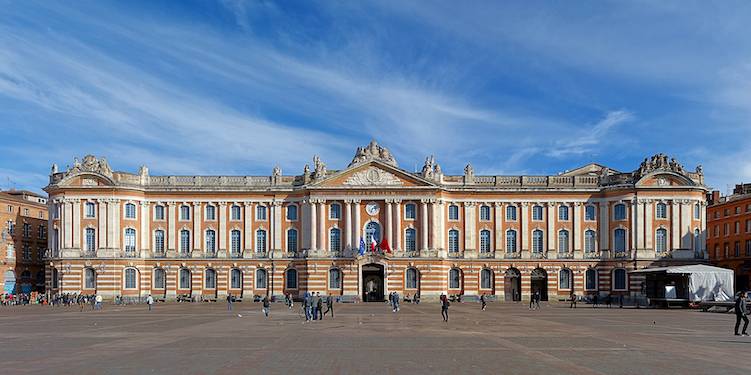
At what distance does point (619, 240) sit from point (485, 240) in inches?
620

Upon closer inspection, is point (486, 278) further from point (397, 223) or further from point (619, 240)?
point (619, 240)

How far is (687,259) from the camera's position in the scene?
9162 centimetres

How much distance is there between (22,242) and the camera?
4183 inches

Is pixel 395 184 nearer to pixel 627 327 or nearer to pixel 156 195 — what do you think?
pixel 156 195

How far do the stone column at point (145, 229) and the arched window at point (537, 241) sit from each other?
46.5m

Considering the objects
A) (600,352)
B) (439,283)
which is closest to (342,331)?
(600,352)

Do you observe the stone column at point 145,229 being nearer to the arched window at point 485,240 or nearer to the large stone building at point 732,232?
the arched window at point 485,240

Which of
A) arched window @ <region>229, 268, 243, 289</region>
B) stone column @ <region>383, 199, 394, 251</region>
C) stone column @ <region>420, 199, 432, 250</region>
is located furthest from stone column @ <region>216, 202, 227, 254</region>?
stone column @ <region>420, 199, 432, 250</region>

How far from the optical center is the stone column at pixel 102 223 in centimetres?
9288

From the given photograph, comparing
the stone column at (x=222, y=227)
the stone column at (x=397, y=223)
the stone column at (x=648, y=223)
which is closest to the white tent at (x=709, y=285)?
the stone column at (x=648, y=223)

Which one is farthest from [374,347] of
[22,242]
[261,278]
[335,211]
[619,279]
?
[22,242]

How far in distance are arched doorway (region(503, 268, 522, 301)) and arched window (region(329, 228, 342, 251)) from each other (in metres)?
20.4

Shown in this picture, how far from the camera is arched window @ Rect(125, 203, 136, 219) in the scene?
9444 cm

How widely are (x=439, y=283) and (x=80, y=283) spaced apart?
4199 centimetres
